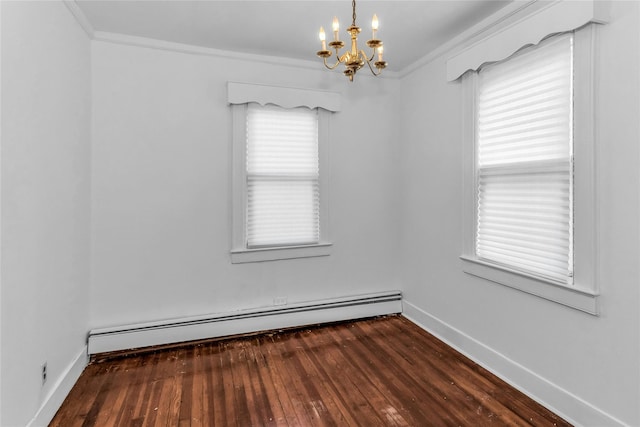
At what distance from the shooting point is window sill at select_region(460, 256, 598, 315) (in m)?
2.07

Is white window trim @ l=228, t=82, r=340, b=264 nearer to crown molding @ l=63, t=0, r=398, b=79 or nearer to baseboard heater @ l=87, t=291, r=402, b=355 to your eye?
crown molding @ l=63, t=0, r=398, b=79

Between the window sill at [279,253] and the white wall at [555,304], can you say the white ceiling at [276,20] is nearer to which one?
the white wall at [555,304]

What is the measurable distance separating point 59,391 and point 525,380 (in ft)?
10.5

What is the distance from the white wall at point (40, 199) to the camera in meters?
1.78

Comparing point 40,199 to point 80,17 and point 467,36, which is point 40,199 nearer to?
point 80,17

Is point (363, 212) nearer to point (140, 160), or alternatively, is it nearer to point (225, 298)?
point (225, 298)

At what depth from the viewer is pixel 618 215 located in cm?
193

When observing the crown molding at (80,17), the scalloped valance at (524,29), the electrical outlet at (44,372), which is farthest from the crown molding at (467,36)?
the electrical outlet at (44,372)

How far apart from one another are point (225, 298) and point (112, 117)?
1.94 metres

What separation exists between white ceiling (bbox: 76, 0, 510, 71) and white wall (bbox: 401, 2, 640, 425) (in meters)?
0.56

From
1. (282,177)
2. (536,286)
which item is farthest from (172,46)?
(536,286)

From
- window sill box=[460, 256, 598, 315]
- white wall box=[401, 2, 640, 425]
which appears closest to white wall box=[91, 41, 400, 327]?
white wall box=[401, 2, 640, 425]

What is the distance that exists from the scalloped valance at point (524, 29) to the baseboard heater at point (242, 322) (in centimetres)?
246

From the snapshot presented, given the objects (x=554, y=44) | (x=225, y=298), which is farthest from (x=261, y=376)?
(x=554, y=44)
